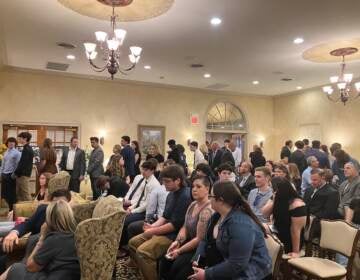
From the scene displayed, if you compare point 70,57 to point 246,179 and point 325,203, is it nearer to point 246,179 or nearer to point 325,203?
point 246,179

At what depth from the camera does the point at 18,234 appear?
3078 mm

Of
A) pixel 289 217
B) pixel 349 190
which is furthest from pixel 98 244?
pixel 349 190

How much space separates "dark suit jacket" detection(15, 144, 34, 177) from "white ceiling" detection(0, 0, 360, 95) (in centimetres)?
217

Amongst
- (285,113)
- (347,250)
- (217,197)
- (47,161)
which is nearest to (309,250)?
(347,250)

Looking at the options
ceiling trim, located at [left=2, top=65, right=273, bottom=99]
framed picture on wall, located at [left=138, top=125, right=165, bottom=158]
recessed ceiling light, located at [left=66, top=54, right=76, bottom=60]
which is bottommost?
framed picture on wall, located at [left=138, top=125, right=165, bottom=158]

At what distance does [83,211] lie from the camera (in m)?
3.53

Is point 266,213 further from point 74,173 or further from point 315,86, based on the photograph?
point 315,86

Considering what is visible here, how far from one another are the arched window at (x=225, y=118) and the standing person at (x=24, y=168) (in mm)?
6830

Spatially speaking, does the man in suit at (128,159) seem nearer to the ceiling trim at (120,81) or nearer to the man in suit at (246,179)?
the man in suit at (246,179)

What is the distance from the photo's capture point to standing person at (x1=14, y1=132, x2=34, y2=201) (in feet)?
21.0

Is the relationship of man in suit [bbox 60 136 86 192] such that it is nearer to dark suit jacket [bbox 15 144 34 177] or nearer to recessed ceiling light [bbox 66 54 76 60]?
dark suit jacket [bbox 15 144 34 177]

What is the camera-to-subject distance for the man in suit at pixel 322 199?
4.25 meters

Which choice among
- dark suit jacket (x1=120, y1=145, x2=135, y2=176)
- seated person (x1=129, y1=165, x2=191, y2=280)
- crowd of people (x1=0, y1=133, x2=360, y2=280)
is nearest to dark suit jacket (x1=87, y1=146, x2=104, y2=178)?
dark suit jacket (x1=120, y1=145, x2=135, y2=176)

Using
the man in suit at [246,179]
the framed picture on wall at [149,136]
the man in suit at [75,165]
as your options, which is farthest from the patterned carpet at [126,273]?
the framed picture on wall at [149,136]
